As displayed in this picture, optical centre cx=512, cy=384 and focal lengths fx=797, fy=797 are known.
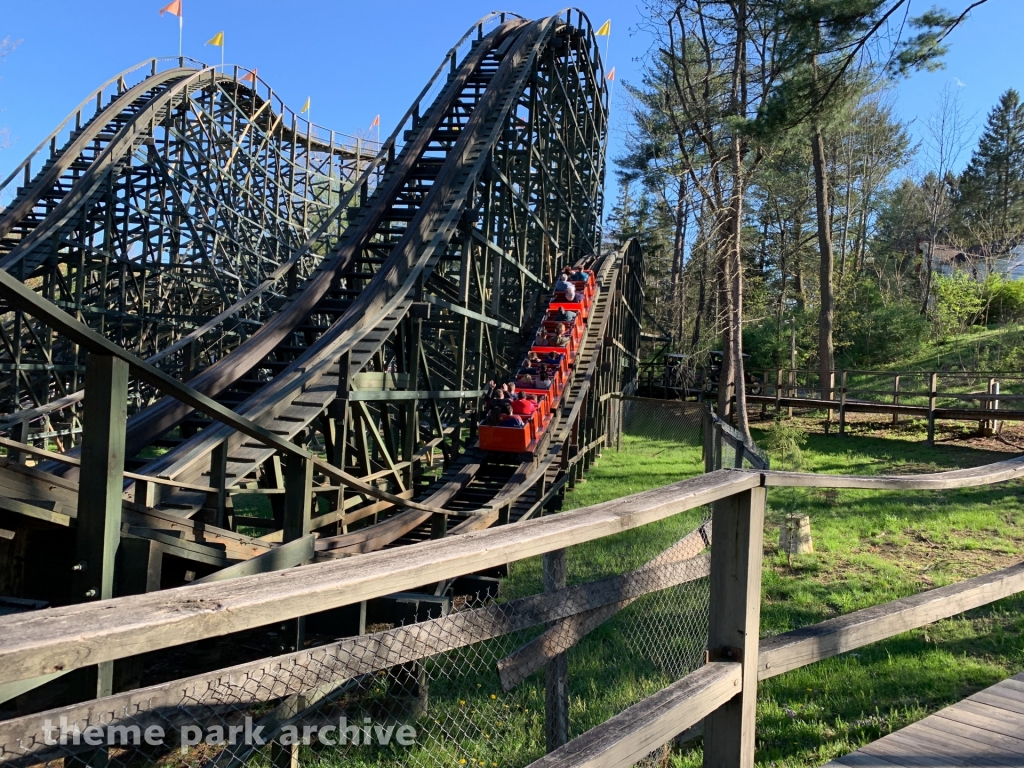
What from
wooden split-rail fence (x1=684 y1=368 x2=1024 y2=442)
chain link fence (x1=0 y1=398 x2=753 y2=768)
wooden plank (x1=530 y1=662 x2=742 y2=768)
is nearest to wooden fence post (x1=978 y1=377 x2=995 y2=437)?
wooden split-rail fence (x1=684 y1=368 x2=1024 y2=442)

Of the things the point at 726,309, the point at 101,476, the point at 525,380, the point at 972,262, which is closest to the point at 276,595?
the point at 101,476

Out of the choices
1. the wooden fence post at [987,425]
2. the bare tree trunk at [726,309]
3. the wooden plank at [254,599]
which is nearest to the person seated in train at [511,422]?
the bare tree trunk at [726,309]

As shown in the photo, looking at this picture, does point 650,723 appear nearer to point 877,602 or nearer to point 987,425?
point 877,602

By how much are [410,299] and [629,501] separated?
26.0 feet

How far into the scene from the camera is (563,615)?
7.35 ft

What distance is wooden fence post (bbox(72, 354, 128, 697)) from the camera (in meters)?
3.35

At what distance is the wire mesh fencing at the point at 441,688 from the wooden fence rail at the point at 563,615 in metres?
0.01

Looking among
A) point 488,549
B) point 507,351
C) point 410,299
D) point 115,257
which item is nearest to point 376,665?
point 488,549

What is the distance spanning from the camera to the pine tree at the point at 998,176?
Answer: 1617 inches

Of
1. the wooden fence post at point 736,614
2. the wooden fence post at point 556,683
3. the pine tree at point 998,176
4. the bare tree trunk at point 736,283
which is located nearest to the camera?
the wooden fence post at point 736,614

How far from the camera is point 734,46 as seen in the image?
1489 centimetres

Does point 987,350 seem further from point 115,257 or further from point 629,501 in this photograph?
point 629,501

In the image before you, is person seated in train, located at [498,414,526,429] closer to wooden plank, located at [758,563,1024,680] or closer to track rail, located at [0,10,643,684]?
track rail, located at [0,10,643,684]

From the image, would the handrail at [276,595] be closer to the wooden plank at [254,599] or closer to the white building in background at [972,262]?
the wooden plank at [254,599]
